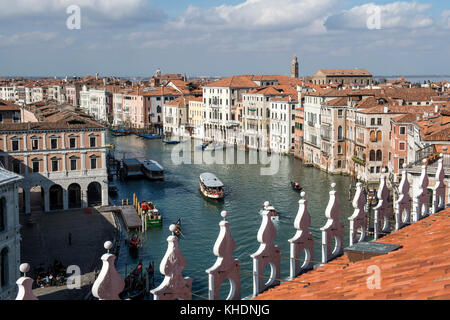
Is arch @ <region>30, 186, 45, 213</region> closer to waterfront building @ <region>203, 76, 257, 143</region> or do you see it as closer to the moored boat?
the moored boat

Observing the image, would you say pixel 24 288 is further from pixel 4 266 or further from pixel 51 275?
pixel 51 275

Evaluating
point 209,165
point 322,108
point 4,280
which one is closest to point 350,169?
point 322,108

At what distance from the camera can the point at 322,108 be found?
129 ft

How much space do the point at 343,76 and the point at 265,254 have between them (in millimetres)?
85701

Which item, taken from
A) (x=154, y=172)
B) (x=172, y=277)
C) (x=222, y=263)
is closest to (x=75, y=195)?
(x=154, y=172)

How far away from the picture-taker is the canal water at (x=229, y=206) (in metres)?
17.9

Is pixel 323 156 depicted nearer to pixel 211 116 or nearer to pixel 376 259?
pixel 211 116

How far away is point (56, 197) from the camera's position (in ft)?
82.5

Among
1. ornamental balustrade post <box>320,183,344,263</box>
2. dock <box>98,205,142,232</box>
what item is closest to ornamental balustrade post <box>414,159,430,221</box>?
ornamental balustrade post <box>320,183,344,263</box>

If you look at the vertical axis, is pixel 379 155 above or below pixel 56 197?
above

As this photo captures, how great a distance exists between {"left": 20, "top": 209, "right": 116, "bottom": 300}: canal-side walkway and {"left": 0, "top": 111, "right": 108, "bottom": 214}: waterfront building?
116cm

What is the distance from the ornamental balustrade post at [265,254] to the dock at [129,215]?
660 inches

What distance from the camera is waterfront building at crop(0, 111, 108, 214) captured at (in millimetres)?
23236
